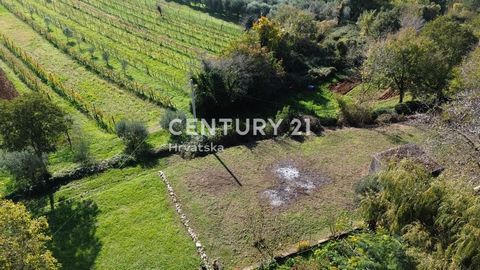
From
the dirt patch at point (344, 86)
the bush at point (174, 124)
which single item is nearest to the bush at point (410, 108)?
the dirt patch at point (344, 86)

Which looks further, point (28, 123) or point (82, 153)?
point (82, 153)

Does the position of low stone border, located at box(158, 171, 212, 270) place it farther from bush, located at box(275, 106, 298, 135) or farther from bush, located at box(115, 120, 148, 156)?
bush, located at box(275, 106, 298, 135)

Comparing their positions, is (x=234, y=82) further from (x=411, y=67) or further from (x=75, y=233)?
(x=75, y=233)

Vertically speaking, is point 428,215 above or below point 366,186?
above

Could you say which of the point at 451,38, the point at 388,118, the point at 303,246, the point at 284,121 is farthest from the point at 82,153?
the point at 451,38

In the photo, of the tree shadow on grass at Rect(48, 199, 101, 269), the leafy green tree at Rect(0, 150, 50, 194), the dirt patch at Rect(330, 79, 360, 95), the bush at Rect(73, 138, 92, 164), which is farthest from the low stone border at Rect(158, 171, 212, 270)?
the dirt patch at Rect(330, 79, 360, 95)

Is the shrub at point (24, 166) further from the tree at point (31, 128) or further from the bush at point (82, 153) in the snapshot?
the bush at point (82, 153)
